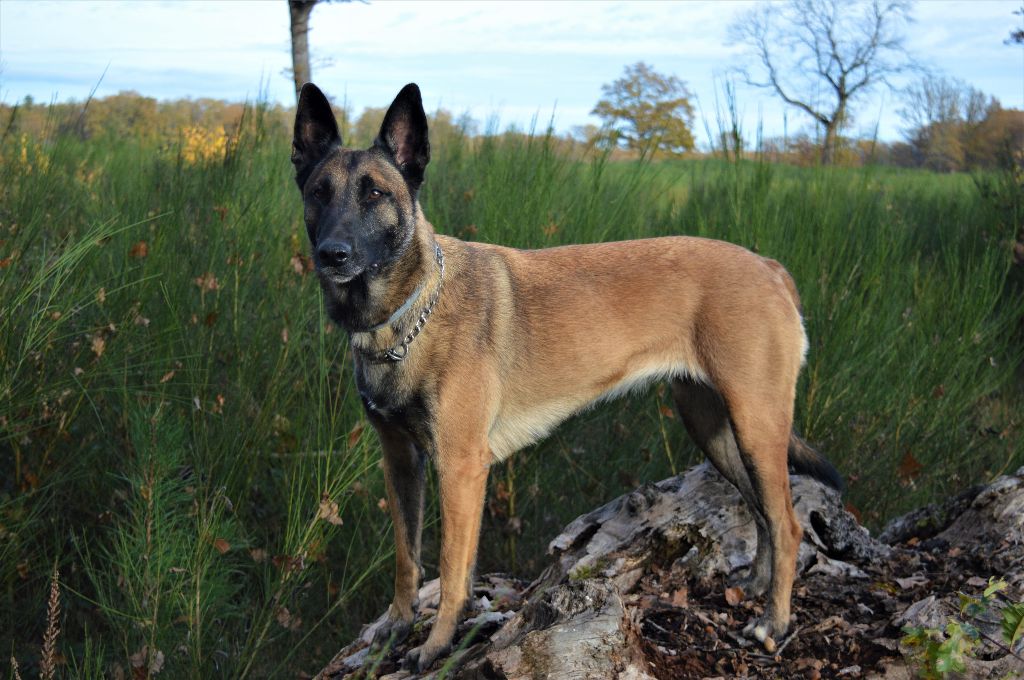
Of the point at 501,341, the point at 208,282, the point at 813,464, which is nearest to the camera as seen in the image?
the point at 501,341

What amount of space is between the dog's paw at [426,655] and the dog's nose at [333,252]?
1413 mm

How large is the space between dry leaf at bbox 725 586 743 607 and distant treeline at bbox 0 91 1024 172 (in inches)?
101

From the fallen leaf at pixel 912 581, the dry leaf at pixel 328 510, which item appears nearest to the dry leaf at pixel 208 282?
the dry leaf at pixel 328 510

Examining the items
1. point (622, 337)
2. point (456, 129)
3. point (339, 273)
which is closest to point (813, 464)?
point (622, 337)

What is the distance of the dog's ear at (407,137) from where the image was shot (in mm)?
3367

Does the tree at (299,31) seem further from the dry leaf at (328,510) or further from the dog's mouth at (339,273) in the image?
the dry leaf at (328,510)

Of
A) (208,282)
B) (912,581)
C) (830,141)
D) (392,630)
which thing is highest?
(830,141)

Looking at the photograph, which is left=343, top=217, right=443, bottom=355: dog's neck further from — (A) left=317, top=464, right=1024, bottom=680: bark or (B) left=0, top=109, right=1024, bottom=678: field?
(A) left=317, top=464, right=1024, bottom=680: bark

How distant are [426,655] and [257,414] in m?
1.31

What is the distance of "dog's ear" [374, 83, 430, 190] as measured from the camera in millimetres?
3367

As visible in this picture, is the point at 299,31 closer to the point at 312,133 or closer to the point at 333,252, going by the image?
the point at 312,133

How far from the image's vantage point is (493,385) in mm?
3365

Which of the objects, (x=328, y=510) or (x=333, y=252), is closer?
(x=333, y=252)

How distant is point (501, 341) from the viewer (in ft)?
11.3
